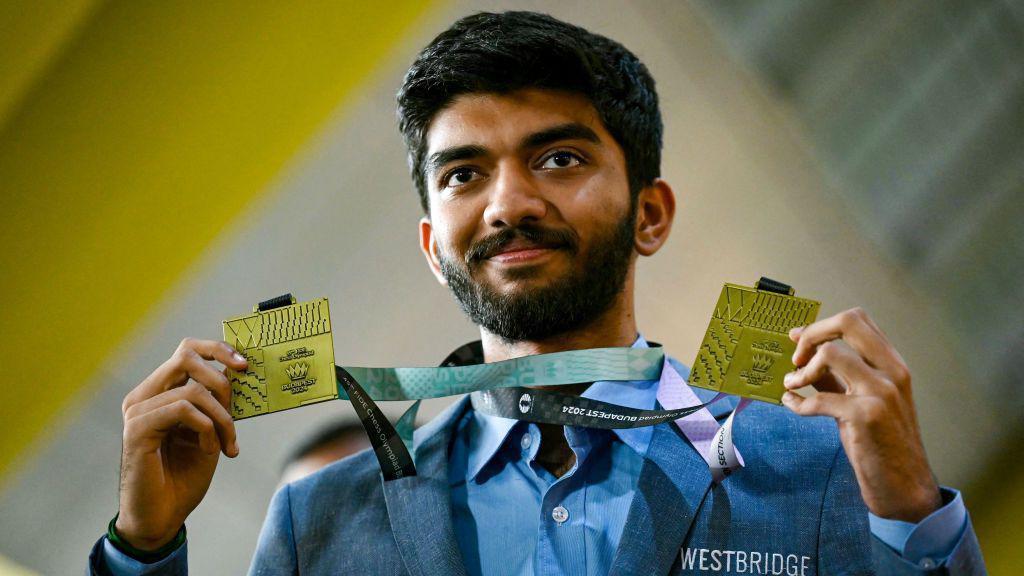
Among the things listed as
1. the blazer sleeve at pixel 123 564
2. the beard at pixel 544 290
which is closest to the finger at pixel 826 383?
the beard at pixel 544 290

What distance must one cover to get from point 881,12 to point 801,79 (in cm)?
43

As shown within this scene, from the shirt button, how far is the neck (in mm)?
390

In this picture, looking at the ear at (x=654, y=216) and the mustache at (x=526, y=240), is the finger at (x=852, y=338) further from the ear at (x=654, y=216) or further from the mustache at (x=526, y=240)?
the ear at (x=654, y=216)

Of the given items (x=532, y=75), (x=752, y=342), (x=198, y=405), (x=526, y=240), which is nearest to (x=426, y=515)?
(x=198, y=405)

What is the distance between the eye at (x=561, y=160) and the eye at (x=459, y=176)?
17 centimetres

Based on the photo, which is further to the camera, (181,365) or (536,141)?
(536,141)

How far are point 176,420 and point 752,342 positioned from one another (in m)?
1.07

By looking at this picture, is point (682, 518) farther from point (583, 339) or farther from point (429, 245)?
point (429, 245)

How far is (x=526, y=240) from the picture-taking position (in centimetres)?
216

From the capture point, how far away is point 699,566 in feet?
6.17

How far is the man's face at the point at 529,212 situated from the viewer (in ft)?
7.15

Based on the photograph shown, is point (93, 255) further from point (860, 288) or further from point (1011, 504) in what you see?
point (1011, 504)

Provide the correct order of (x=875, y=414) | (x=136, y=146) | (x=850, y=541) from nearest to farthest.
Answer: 1. (x=875, y=414)
2. (x=850, y=541)
3. (x=136, y=146)

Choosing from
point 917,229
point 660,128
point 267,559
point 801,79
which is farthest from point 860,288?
point 267,559
